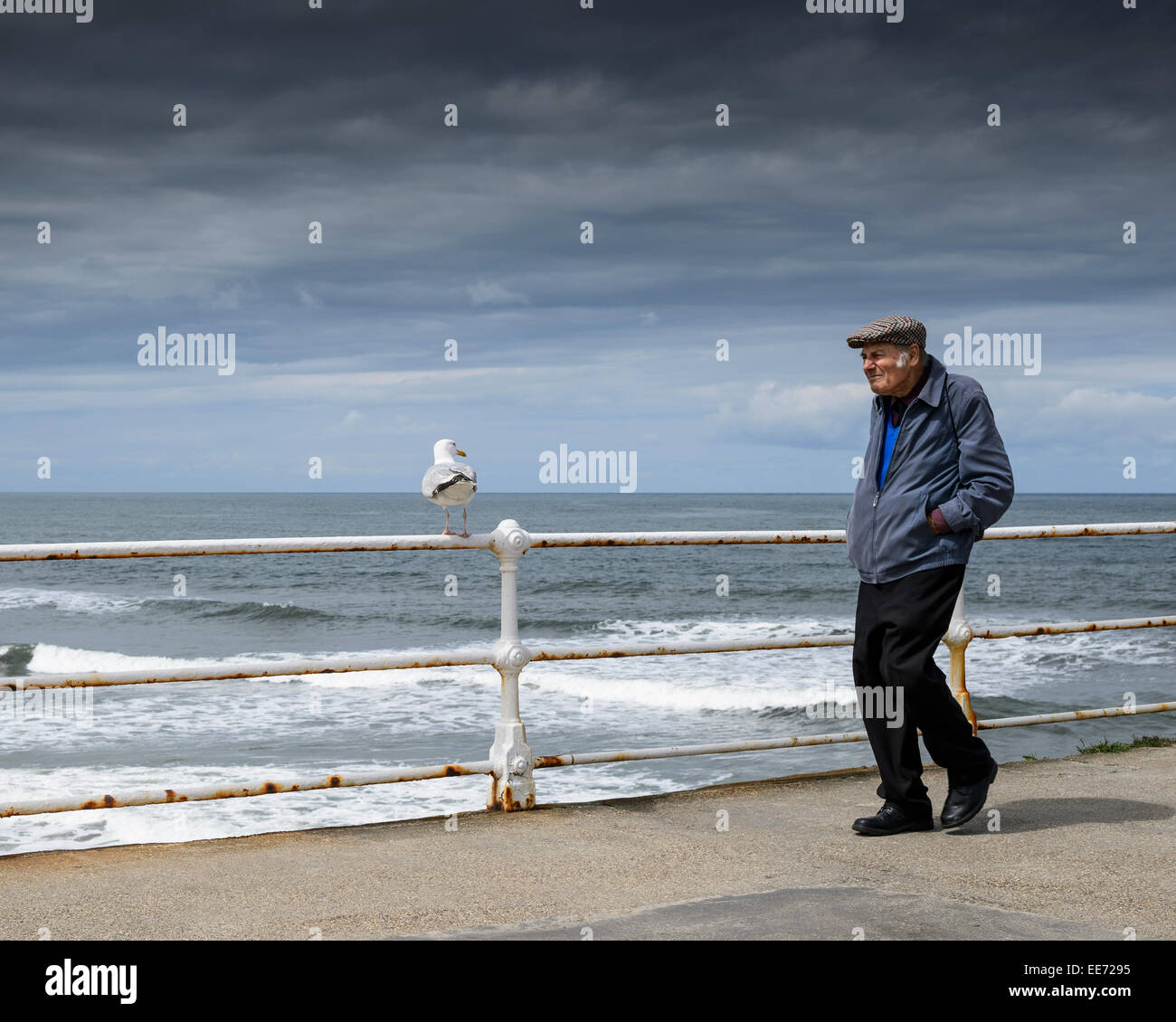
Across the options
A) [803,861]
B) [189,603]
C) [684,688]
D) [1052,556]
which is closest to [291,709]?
[684,688]

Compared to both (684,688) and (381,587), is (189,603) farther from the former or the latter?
(684,688)

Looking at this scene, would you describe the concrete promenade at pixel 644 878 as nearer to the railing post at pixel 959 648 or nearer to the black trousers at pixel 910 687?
the black trousers at pixel 910 687

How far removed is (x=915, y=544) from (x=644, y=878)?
1430mm

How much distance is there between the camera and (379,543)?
4.31m

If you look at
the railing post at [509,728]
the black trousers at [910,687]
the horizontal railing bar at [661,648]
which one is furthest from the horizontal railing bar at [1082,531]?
the railing post at [509,728]

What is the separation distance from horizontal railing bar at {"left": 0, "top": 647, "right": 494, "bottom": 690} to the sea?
313mm

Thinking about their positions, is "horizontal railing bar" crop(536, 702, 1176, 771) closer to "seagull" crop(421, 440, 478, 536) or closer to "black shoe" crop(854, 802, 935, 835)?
"black shoe" crop(854, 802, 935, 835)

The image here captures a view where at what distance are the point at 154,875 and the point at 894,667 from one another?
2.50 meters

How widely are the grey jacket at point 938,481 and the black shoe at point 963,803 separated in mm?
Result: 815

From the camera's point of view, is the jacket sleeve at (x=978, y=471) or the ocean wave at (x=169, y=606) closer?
the jacket sleeve at (x=978, y=471)

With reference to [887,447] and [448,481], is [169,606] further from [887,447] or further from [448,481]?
[887,447]

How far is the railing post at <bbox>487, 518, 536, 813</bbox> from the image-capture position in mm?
4582

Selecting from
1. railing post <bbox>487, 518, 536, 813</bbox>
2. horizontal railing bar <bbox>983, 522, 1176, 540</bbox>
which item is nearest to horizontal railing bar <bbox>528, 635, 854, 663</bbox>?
railing post <bbox>487, 518, 536, 813</bbox>

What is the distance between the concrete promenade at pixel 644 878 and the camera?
3119 millimetres
